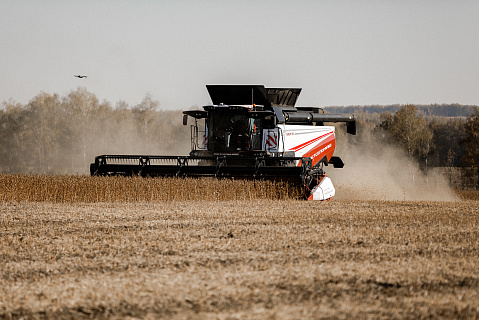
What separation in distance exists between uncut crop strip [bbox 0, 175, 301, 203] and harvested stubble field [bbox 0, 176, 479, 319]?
272 centimetres

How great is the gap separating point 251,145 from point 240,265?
901cm

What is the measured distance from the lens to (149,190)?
1351 cm

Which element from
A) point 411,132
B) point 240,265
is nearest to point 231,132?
point 240,265

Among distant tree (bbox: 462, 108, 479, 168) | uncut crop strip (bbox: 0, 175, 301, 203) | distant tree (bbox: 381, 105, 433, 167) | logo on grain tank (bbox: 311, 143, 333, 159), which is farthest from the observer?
distant tree (bbox: 381, 105, 433, 167)

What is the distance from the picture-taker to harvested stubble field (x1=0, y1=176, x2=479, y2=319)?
4406 millimetres

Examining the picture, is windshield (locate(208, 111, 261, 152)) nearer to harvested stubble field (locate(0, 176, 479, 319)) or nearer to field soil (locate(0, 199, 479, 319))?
harvested stubble field (locate(0, 176, 479, 319))

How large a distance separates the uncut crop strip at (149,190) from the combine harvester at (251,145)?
35cm

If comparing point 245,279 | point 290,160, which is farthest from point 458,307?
point 290,160

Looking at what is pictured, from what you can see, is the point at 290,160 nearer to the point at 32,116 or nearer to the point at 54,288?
the point at 54,288

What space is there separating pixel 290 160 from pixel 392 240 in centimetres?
684

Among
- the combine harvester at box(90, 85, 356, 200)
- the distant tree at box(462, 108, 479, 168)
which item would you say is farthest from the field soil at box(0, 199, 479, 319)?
the distant tree at box(462, 108, 479, 168)

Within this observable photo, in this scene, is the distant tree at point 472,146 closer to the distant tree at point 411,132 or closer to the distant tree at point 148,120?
the distant tree at point 411,132

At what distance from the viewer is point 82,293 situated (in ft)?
15.8

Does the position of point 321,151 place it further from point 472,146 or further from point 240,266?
point 472,146
